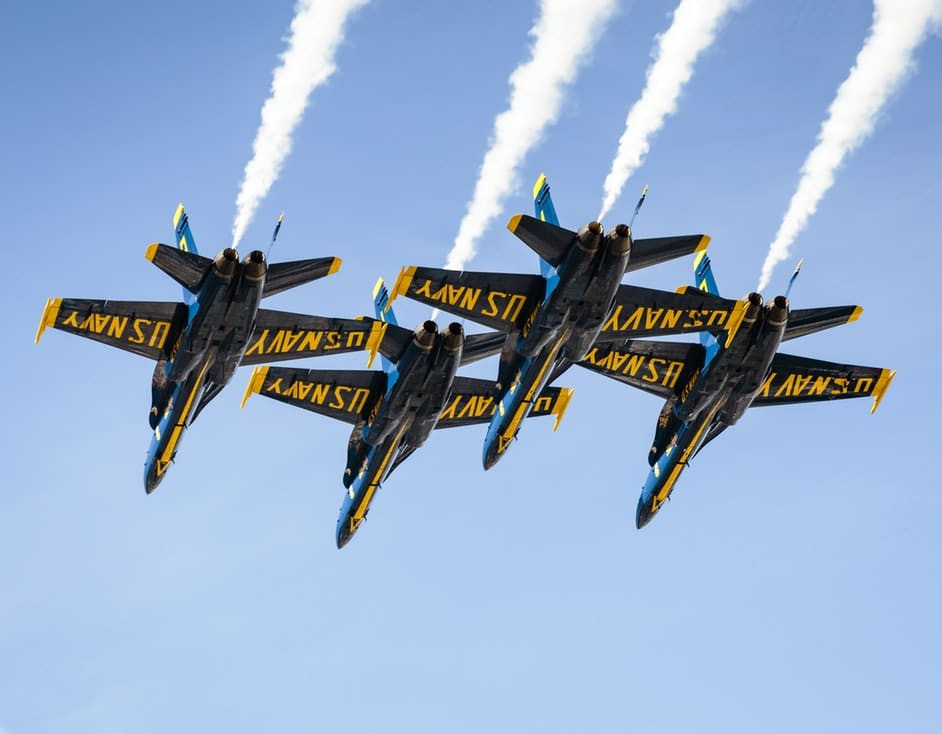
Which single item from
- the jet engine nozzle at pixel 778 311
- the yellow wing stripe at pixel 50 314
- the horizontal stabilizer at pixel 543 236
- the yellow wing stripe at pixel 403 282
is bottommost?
the yellow wing stripe at pixel 50 314

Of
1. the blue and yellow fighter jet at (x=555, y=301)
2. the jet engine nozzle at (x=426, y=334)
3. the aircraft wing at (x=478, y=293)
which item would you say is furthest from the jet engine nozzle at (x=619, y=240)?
the jet engine nozzle at (x=426, y=334)

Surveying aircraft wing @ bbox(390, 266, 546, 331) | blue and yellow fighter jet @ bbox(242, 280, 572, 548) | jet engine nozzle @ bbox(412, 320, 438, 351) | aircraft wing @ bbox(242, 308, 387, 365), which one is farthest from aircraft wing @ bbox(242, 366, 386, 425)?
aircraft wing @ bbox(390, 266, 546, 331)

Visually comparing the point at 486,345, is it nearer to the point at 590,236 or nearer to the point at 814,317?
the point at 590,236

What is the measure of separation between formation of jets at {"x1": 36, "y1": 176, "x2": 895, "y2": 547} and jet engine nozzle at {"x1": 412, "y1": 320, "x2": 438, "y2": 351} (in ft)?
0.26

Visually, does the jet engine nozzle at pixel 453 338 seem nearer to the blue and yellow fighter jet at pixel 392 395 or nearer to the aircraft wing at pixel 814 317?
the blue and yellow fighter jet at pixel 392 395

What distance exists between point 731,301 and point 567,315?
281 inches

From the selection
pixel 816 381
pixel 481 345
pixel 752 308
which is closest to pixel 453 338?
pixel 481 345

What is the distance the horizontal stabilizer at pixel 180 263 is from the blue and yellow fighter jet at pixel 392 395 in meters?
7.10

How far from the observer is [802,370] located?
230 feet

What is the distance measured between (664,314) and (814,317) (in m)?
5.88

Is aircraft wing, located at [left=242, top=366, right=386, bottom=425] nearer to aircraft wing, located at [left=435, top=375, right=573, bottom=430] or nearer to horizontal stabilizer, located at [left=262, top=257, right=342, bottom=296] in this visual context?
aircraft wing, located at [left=435, top=375, right=573, bottom=430]

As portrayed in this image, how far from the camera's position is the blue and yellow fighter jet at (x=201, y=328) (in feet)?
194

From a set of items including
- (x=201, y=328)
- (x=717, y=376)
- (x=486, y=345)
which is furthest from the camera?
(x=717, y=376)

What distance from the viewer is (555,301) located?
61.1 m
